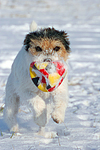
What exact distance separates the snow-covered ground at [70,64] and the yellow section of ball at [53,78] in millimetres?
679

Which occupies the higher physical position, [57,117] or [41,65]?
[41,65]

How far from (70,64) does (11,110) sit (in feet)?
12.1

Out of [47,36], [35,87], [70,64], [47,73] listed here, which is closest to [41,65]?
[47,73]

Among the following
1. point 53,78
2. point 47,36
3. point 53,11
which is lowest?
point 53,78

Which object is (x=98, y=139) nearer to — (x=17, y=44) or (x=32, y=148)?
Answer: (x=32, y=148)

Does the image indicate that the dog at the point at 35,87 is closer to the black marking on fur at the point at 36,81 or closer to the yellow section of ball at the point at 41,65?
the yellow section of ball at the point at 41,65

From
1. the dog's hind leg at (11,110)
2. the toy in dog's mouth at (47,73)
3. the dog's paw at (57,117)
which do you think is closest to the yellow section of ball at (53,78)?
the toy in dog's mouth at (47,73)

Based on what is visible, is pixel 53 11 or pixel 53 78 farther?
pixel 53 11

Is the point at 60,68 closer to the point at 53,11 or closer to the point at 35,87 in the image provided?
the point at 35,87

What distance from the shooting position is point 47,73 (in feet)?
8.78

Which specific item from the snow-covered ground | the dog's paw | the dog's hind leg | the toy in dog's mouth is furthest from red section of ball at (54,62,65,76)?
the dog's hind leg

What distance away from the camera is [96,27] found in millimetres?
11109

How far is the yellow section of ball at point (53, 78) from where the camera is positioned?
268 cm

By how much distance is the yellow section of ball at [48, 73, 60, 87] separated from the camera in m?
2.68
